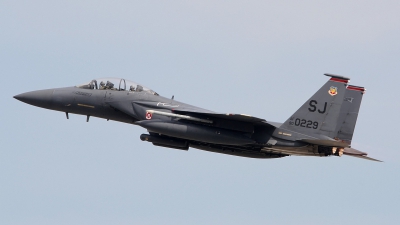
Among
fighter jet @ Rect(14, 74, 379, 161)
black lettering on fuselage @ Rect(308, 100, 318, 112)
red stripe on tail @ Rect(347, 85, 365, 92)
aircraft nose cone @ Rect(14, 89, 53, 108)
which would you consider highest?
red stripe on tail @ Rect(347, 85, 365, 92)

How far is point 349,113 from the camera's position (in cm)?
2905

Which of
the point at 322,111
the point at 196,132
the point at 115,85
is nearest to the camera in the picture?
the point at 196,132

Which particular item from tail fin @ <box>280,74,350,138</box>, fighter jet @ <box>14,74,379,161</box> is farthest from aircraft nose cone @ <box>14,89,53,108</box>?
tail fin @ <box>280,74,350,138</box>

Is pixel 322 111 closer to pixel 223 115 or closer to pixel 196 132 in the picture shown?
pixel 223 115

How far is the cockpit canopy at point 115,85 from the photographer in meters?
29.3

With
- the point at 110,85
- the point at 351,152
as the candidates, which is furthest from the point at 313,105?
the point at 110,85

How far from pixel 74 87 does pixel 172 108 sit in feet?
13.9

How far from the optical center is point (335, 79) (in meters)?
27.2

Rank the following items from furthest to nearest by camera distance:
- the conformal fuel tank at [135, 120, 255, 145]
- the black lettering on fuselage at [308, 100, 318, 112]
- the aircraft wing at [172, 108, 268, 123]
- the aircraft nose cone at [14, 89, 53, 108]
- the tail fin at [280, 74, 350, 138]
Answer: the aircraft nose cone at [14, 89, 53, 108] → the black lettering on fuselage at [308, 100, 318, 112] → the tail fin at [280, 74, 350, 138] → the conformal fuel tank at [135, 120, 255, 145] → the aircraft wing at [172, 108, 268, 123]

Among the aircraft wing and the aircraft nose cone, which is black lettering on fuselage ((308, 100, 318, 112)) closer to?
the aircraft wing

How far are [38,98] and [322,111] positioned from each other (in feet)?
35.4

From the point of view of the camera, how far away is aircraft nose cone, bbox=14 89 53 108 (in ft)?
97.8

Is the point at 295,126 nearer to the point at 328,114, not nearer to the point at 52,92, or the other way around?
the point at 328,114

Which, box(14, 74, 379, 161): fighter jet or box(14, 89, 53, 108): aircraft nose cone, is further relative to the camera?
box(14, 89, 53, 108): aircraft nose cone
